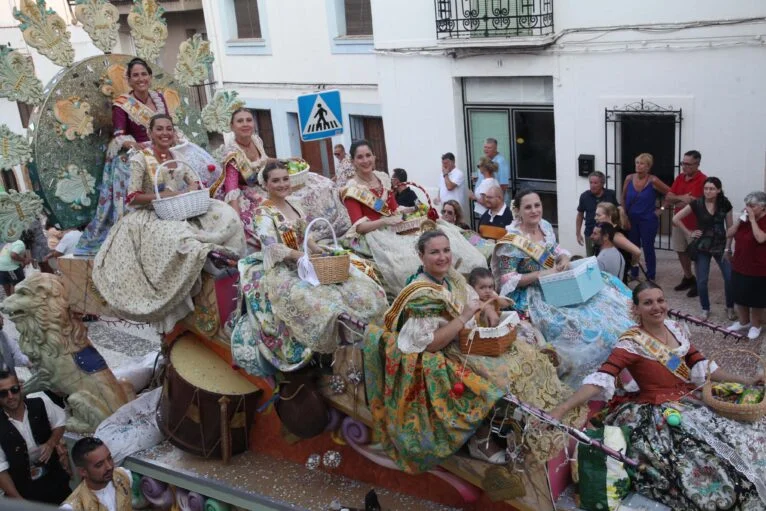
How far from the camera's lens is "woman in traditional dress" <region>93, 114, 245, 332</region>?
5895 mm

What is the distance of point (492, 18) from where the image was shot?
11594 millimetres

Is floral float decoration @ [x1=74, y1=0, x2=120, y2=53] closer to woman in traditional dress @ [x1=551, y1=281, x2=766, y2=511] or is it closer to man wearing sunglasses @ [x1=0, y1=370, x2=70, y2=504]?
man wearing sunglasses @ [x1=0, y1=370, x2=70, y2=504]

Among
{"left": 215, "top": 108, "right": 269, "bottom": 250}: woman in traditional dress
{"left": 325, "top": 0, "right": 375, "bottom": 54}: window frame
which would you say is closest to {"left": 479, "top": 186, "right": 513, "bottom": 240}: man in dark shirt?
{"left": 215, "top": 108, "right": 269, "bottom": 250}: woman in traditional dress

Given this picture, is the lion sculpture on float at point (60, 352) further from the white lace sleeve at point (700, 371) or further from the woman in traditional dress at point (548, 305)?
the white lace sleeve at point (700, 371)

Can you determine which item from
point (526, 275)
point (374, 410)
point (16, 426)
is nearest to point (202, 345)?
point (16, 426)

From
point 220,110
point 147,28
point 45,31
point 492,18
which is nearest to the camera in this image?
point 45,31

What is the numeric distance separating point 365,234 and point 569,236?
6.48 metres

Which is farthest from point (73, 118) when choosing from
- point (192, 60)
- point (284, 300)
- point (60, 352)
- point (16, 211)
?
point (284, 300)

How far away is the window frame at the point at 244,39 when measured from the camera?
626 inches

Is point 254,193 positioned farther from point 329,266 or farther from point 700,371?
point 700,371

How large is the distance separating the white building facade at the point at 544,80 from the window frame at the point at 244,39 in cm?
6

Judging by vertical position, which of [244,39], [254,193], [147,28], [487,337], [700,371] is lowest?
[700,371]

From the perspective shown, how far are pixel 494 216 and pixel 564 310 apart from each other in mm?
2966

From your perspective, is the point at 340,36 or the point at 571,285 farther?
the point at 340,36
